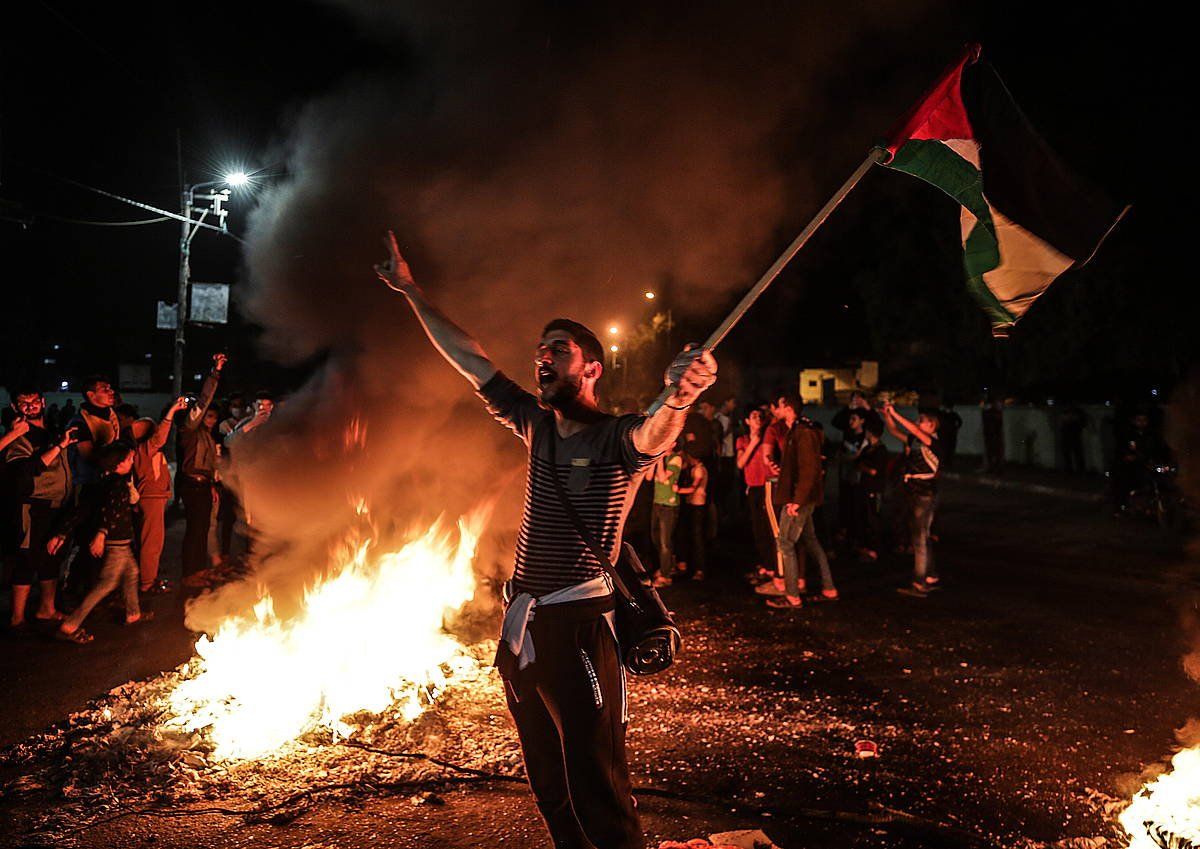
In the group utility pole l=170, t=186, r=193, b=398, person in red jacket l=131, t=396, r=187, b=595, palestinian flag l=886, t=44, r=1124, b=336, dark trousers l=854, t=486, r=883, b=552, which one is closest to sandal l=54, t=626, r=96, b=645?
person in red jacket l=131, t=396, r=187, b=595

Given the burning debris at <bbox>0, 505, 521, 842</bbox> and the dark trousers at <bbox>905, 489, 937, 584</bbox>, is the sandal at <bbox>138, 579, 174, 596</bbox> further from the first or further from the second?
the dark trousers at <bbox>905, 489, 937, 584</bbox>

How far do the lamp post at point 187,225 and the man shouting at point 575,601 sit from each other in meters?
16.3

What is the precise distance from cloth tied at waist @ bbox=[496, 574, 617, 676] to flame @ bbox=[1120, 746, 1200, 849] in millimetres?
2123

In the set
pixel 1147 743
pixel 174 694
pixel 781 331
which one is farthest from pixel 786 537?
pixel 781 331

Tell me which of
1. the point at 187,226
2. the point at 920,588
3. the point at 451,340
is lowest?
the point at 920,588

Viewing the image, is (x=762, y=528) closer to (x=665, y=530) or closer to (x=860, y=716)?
(x=665, y=530)

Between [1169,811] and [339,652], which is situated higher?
[339,652]

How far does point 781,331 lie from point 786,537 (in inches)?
1546

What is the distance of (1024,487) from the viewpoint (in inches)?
720

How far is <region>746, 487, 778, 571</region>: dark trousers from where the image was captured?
8.48 metres

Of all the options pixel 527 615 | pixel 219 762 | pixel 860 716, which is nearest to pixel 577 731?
pixel 527 615

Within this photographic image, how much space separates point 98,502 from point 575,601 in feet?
16.5

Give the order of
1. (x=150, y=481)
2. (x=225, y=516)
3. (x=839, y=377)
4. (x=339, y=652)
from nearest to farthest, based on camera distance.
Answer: (x=339, y=652) → (x=150, y=481) → (x=225, y=516) → (x=839, y=377)

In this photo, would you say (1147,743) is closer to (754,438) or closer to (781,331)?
(754,438)
